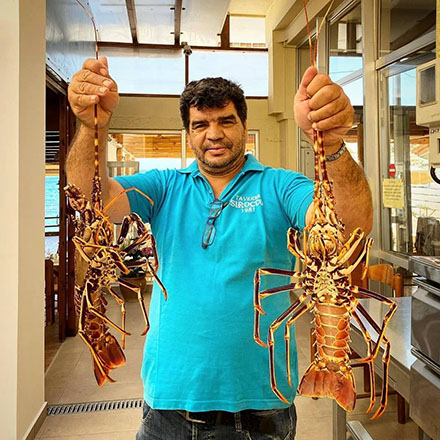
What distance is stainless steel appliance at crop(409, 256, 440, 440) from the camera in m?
1.21

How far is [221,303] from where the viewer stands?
1.30 m

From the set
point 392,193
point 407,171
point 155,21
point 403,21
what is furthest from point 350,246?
point 155,21

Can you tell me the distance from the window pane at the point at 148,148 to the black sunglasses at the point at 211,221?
495 centimetres

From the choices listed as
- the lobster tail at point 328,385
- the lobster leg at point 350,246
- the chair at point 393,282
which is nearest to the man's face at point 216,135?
the lobster leg at point 350,246

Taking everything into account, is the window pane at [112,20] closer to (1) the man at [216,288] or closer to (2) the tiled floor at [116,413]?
(1) the man at [216,288]

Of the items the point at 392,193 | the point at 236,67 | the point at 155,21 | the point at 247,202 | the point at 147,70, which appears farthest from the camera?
the point at 236,67

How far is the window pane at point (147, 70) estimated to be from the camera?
5.84 m

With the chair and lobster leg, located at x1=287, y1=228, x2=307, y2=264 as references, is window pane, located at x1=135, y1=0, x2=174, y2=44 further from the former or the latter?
lobster leg, located at x1=287, y1=228, x2=307, y2=264

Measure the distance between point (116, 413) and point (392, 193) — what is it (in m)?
2.80

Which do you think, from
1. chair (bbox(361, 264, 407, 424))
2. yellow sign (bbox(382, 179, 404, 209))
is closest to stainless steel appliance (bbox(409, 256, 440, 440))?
chair (bbox(361, 264, 407, 424))

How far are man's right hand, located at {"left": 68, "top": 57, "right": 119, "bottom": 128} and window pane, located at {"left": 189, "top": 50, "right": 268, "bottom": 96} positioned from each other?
5230 millimetres

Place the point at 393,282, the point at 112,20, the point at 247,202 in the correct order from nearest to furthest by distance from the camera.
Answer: the point at 247,202, the point at 393,282, the point at 112,20

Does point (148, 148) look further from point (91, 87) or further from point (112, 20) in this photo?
point (91, 87)

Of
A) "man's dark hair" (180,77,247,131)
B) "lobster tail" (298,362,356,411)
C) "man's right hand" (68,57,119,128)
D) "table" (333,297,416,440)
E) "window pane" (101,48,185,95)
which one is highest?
"window pane" (101,48,185,95)
